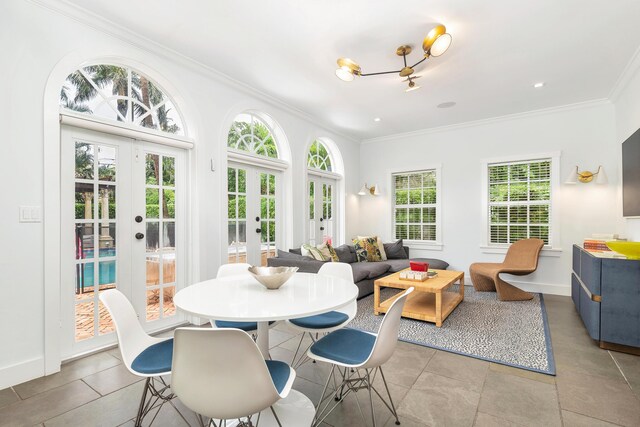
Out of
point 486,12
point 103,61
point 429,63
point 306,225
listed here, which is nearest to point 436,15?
point 486,12

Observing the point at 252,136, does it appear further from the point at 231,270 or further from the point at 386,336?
the point at 386,336

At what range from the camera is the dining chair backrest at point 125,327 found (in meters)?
1.55

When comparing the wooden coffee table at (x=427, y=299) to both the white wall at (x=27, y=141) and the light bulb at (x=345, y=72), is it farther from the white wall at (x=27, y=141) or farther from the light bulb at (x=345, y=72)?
the white wall at (x=27, y=141)

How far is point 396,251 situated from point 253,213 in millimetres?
2869

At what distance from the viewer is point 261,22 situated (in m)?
2.60

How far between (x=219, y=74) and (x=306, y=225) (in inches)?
96.7

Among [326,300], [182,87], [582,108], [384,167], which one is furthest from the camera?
[384,167]

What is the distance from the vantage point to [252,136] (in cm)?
419

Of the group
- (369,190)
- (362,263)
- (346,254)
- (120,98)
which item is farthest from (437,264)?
(120,98)

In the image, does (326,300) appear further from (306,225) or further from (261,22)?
(306,225)

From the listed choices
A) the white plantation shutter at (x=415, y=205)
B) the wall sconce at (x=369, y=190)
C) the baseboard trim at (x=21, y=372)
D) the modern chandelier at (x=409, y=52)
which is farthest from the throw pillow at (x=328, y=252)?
the baseboard trim at (x=21, y=372)

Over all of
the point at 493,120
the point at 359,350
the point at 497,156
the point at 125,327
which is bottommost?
the point at 359,350

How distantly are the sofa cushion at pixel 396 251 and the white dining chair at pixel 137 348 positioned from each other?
14.7 feet

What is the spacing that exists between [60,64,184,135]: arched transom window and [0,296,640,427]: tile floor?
2.16 metres
